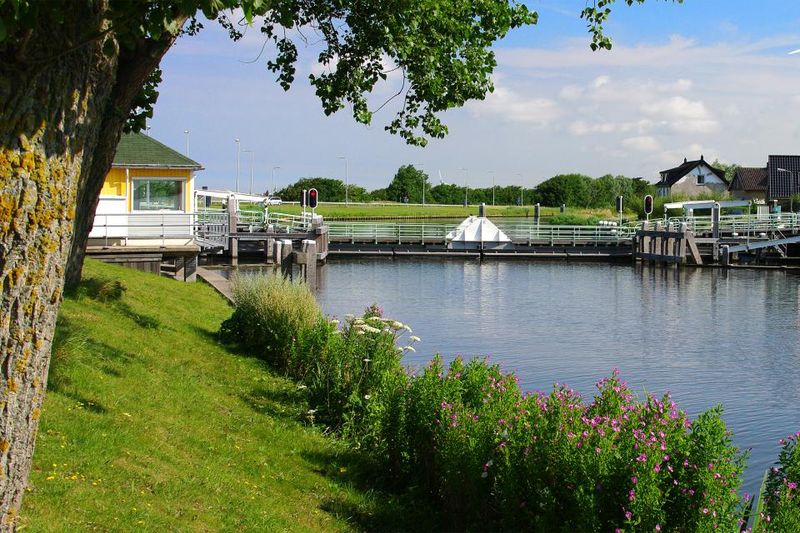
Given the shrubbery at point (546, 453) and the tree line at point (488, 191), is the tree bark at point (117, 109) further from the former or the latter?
the tree line at point (488, 191)

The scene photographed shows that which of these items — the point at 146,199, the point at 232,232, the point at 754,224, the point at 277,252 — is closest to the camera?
the point at 146,199

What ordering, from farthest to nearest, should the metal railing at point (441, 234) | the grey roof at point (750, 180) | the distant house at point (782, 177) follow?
the grey roof at point (750, 180) < the distant house at point (782, 177) < the metal railing at point (441, 234)

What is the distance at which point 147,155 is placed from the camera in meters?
32.5

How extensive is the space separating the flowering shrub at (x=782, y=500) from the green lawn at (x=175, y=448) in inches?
123

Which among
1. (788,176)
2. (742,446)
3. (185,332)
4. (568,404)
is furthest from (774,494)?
(788,176)

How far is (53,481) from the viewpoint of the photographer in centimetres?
643

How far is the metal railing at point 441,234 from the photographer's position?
209 ft

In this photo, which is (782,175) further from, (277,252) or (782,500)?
(782,500)

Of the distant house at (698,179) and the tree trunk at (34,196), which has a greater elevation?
the distant house at (698,179)

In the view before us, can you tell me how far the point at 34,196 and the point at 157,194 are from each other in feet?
95.9

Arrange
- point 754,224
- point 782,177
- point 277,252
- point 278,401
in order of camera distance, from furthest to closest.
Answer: point 782,177, point 754,224, point 277,252, point 278,401

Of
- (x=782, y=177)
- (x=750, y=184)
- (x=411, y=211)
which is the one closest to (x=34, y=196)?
(x=782, y=177)

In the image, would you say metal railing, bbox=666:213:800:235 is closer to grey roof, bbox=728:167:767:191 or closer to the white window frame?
the white window frame

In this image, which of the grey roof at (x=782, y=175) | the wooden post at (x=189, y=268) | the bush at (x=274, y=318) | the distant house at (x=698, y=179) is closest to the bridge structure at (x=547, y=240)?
the wooden post at (x=189, y=268)
